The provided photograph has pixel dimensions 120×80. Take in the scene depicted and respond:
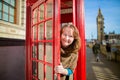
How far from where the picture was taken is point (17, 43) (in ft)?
11.9

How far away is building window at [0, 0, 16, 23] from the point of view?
3484 millimetres

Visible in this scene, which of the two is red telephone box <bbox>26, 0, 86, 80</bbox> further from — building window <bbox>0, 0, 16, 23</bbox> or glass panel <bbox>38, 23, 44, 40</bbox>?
building window <bbox>0, 0, 16, 23</bbox>

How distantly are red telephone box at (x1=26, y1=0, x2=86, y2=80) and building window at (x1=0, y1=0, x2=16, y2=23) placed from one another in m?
1.15

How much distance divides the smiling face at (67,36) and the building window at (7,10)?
2.14 metres

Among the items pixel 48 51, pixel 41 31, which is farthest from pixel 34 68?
pixel 41 31

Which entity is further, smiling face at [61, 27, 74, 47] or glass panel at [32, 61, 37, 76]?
glass panel at [32, 61, 37, 76]

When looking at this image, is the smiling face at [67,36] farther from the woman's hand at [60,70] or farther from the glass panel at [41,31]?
the glass panel at [41,31]

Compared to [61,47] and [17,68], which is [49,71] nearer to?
[61,47]

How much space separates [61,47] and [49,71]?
2.11 ft

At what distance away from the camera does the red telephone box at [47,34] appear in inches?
66.4

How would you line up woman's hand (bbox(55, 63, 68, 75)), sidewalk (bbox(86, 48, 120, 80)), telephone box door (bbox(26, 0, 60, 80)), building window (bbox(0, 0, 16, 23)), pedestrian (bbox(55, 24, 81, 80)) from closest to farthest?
woman's hand (bbox(55, 63, 68, 75)), pedestrian (bbox(55, 24, 81, 80)), telephone box door (bbox(26, 0, 60, 80)), building window (bbox(0, 0, 16, 23)), sidewalk (bbox(86, 48, 120, 80))

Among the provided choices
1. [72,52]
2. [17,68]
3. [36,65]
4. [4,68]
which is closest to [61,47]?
[72,52]

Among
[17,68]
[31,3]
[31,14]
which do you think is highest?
[31,3]

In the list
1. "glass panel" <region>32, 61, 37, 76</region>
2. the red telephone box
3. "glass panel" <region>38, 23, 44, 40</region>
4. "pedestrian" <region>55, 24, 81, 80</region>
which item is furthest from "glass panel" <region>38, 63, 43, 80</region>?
"pedestrian" <region>55, 24, 81, 80</region>
